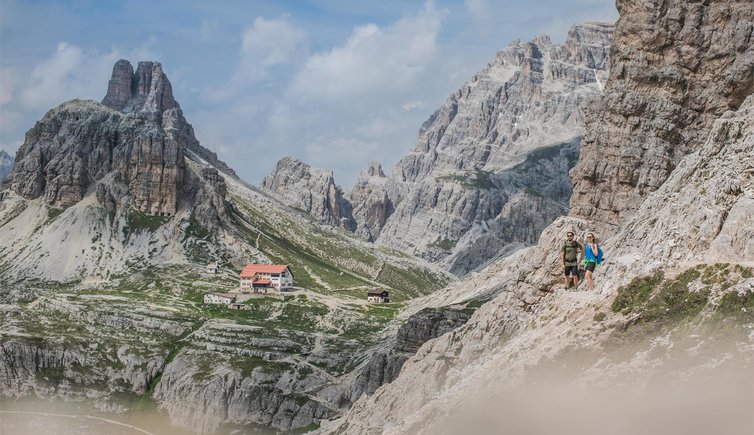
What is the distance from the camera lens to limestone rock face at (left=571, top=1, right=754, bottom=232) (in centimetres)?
10075

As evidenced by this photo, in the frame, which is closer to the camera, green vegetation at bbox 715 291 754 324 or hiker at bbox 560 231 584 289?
green vegetation at bbox 715 291 754 324

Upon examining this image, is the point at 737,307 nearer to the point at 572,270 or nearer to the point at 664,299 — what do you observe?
the point at 664,299

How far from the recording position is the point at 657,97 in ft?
338

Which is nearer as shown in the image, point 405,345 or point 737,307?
point 737,307

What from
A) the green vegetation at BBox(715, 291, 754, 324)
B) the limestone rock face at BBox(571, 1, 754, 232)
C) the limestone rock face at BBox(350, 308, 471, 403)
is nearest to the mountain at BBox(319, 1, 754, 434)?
the green vegetation at BBox(715, 291, 754, 324)

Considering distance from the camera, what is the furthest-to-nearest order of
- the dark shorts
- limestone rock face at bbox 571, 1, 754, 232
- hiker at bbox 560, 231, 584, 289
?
limestone rock face at bbox 571, 1, 754, 232 < the dark shorts < hiker at bbox 560, 231, 584, 289

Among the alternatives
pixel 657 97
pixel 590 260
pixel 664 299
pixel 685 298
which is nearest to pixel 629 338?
pixel 664 299

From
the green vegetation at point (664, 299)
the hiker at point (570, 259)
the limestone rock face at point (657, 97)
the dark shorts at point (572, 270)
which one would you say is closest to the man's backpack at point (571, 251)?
the hiker at point (570, 259)

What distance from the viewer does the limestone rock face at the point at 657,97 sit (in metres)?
101

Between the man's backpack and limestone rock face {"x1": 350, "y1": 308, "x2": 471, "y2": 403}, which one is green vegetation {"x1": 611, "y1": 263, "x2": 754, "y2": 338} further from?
limestone rock face {"x1": 350, "y1": 308, "x2": 471, "y2": 403}

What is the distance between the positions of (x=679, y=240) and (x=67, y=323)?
160411mm

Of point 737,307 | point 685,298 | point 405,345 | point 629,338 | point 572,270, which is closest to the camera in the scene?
point 737,307

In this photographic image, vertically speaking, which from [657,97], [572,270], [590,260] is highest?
[657,97]

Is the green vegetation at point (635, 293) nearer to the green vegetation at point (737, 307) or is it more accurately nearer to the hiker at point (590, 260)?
the hiker at point (590, 260)
